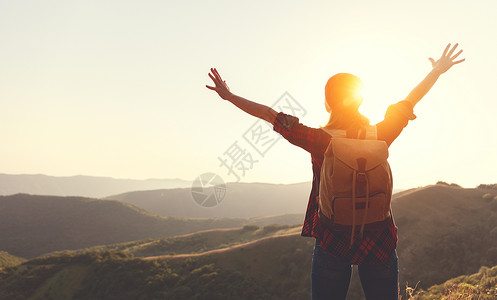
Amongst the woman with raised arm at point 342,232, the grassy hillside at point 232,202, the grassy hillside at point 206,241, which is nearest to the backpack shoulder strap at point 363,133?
the woman with raised arm at point 342,232

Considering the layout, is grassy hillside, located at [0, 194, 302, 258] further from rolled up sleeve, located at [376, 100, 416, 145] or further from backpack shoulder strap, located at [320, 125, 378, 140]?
rolled up sleeve, located at [376, 100, 416, 145]

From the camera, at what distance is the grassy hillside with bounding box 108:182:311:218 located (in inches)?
5945

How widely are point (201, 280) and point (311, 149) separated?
23.9 meters

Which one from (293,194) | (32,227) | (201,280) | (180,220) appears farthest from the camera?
(293,194)

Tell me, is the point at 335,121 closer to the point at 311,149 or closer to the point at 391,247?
the point at 311,149

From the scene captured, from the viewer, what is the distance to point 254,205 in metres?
168

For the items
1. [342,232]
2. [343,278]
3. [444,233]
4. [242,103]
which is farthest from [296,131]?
[444,233]

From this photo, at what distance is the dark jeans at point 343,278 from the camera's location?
1.77m

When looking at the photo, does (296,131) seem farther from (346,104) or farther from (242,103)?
(242,103)

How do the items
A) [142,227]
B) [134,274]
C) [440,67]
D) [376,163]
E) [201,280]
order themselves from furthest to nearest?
[142,227] < [134,274] < [201,280] < [440,67] < [376,163]

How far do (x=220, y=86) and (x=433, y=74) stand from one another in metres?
1.72

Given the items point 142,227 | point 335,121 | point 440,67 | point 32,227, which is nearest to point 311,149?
point 335,121

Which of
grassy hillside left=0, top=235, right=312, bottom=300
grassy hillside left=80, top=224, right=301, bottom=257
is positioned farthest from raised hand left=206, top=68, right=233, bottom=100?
grassy hillside left=80, top=224, right=301, bottom=257

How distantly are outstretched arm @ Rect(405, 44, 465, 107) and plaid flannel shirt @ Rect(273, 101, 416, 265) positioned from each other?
0.17 metres
